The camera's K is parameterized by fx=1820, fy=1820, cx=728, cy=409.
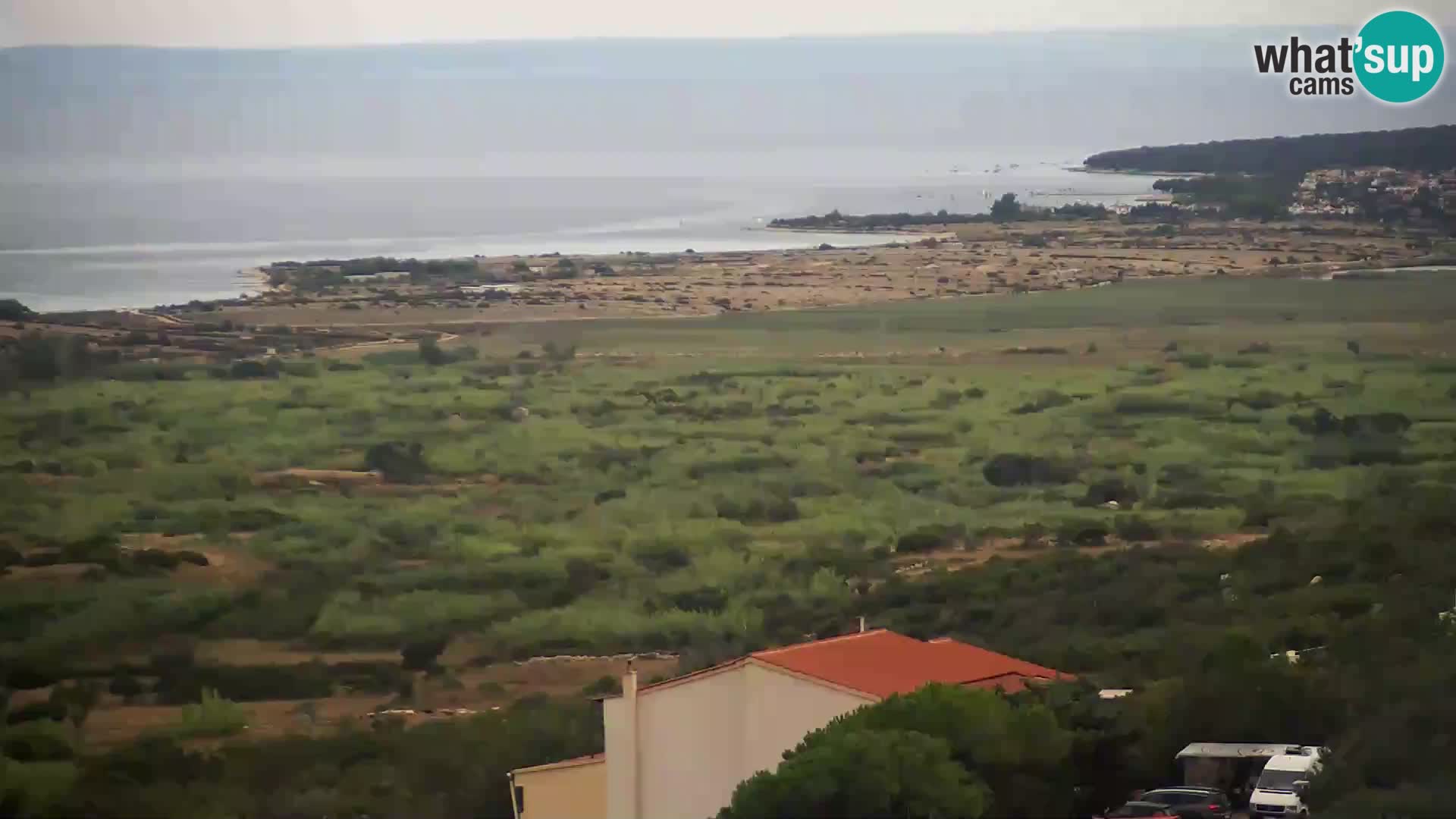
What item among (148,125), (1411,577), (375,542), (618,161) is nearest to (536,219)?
(618,161)

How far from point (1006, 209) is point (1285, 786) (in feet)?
41.0

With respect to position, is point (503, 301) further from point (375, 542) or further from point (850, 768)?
point (850, 768)

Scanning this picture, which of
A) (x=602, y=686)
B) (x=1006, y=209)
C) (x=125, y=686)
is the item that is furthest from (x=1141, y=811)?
(x=1006, y=209)

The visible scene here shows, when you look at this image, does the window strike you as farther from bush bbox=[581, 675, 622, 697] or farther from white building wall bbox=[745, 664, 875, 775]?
bush bbox=[581, 675, 622, 697]

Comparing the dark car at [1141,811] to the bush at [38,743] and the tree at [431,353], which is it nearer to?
the bush at [38,743]

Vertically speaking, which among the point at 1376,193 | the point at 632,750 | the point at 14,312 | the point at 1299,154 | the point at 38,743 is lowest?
the point at 38,743

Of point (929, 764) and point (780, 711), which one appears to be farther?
point (780, 711)

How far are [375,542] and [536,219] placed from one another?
18.3 feet

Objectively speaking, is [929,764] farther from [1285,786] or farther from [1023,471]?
[1023,471]

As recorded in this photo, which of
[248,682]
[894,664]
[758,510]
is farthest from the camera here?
[758,510]

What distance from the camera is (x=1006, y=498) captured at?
15938 millimetres

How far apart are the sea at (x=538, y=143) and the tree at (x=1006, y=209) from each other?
98 mm

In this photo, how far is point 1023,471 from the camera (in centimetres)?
1625

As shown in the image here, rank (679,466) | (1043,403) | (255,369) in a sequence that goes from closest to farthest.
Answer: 1. (679,466)
2. (1043,403)
3. (255,369)
